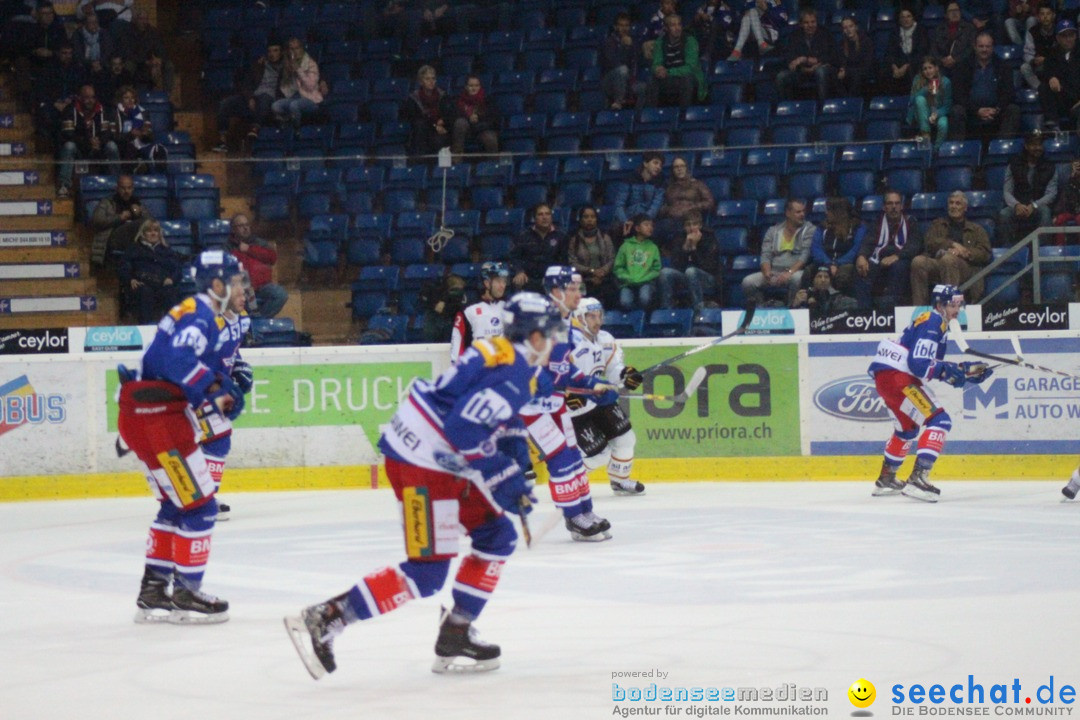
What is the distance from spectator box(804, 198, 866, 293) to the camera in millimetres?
12031

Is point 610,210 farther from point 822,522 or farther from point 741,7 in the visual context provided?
point 822,522

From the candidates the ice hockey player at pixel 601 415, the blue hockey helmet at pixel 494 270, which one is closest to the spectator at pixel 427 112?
the blue hockey helmet at pixel 494 270

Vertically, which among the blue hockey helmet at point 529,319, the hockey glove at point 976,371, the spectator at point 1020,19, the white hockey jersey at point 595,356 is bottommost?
the hockey glove at point 976,371

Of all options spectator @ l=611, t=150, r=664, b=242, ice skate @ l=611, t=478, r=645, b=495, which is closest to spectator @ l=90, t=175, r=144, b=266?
spectator @ l=611, t=150, r=664, b=242

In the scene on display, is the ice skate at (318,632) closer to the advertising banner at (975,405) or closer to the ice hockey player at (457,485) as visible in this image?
the ice hockey player at (457,485)

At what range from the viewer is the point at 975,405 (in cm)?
1173

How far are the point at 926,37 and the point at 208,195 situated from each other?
672 centimetres

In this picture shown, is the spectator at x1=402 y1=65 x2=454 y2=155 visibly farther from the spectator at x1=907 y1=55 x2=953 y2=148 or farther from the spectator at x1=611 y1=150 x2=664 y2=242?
the spectator at x1=907 y1=55 x2=953 y2=148

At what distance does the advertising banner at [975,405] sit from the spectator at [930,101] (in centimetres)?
222

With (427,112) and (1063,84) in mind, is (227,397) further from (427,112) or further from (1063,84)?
(1063,84)

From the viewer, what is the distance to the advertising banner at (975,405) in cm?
1154

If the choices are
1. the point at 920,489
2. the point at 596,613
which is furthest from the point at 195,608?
the point at 920,489

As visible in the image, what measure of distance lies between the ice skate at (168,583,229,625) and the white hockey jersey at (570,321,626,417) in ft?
11.5

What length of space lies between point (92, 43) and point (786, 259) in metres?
7.58
